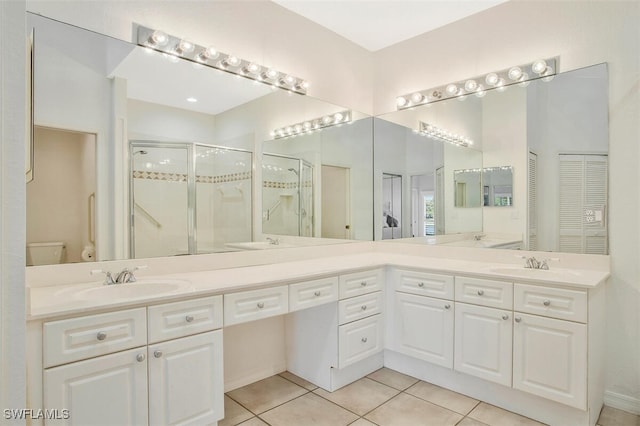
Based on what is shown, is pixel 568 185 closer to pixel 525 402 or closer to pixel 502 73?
pixel 502 73

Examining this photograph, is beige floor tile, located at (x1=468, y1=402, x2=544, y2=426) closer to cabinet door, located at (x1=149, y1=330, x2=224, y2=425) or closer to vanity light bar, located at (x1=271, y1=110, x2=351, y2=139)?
cabinet door, located at (x1=149, y1=330, x2=224, y2=425)

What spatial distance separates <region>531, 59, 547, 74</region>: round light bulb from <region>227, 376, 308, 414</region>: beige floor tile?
8.89 ft

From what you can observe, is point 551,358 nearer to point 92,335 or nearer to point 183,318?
point 183,318

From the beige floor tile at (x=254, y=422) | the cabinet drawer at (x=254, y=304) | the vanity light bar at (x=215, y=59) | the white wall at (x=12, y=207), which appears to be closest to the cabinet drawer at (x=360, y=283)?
the cabinet drawer at (x=254, y=304)

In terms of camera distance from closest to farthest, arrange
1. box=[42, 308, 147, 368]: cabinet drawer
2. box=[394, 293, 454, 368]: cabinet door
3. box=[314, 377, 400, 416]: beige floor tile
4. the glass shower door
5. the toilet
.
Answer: box=[42, 308, 147, 368]: cabinet drawer → the toilet → the glass shower door → box=[314, 377, 400, 416]: beige floor tile → box=[394, 293, 454, 368]: cabinet door

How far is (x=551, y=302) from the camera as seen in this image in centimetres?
194

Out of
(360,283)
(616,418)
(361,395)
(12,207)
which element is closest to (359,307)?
(360,283)

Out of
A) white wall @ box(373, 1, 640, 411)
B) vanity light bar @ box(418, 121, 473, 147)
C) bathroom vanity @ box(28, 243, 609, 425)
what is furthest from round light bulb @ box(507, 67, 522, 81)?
bathroom vanity @ box(28, 243, 609, 425)

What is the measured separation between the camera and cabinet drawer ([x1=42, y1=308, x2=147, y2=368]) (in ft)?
4.36

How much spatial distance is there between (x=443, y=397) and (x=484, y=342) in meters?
0.48

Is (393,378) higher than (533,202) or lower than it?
lower

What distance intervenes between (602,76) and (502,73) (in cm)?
62

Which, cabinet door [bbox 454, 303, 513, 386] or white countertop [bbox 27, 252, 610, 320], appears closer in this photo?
white countertop [bbox 27, 252, 610, 320]

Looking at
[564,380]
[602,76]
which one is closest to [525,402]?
[564,380]
